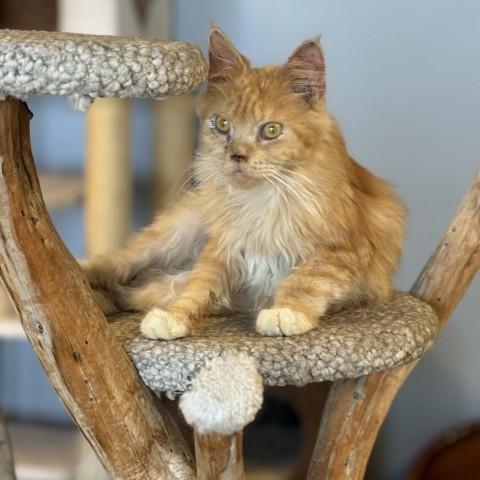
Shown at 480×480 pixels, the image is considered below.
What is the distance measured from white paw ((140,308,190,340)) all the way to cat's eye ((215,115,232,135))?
0.28m

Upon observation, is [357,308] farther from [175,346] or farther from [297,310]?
[175,346]

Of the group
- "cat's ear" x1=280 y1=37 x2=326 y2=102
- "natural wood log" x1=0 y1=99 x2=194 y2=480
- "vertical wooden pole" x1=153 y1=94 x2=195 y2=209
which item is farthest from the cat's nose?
"vertical wooden pole" x1=153 y1=94 x2=195 y2=209

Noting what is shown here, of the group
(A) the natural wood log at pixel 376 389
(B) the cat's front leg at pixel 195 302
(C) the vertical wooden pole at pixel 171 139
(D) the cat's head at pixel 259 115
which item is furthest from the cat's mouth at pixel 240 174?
(C) the vertical wooden pole at pixel 171 139

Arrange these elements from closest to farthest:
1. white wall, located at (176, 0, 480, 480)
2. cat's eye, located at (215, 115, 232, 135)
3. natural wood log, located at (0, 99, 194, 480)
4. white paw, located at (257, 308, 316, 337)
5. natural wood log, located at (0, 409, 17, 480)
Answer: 1. natural wood log, located at (0, 99, 194, 480)
2. white paw, located at (257, 308, 316, 337)
3. cat's eye, located at (215, 115, 232, 135)
4. natural wood log, located at (0, 409, 17, 480)
5. white wall, located at (176, 0, 480, 480)

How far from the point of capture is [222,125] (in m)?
1.14

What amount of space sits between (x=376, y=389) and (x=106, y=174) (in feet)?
2.44

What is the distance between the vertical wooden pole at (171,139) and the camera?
1793 millimetres

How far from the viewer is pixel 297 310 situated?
104 cm

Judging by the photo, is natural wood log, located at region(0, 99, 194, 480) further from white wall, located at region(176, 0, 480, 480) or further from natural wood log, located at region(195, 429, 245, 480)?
white wall, located at region(176, 0, 480, 480)

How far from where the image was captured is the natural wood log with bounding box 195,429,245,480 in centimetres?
83

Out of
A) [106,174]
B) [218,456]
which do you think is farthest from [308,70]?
[106,174]

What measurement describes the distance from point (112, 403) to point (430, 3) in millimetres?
1196

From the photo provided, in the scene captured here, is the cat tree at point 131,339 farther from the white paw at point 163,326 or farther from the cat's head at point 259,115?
the cat's head at point 259,115

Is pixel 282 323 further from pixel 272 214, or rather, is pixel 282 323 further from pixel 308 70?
pixel 308 70
